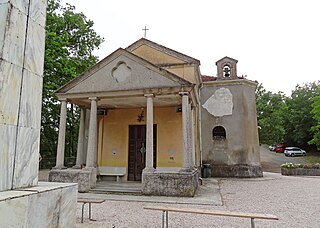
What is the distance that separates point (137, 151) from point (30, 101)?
27.6 ft

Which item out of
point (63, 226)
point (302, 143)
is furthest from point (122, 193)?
point (302, 143)

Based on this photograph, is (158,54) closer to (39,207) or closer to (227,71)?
(227,71)

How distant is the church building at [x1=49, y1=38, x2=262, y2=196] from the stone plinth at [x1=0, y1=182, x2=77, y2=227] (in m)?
5.20

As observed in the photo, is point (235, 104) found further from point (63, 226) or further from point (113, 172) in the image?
point (63, 226)

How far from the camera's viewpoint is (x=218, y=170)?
14.9 m

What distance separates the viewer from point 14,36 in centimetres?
289

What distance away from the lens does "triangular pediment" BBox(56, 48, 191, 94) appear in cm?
908

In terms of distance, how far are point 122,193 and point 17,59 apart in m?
6.65

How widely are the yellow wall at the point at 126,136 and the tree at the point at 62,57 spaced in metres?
5.83

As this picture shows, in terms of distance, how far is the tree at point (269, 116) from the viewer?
81.5 feet

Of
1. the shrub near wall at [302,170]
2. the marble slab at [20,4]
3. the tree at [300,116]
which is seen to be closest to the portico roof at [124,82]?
the marble slab at [20,4]

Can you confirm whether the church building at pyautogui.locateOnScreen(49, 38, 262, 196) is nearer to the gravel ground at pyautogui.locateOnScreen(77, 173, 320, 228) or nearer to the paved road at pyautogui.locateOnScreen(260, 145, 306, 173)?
the gravel ground at pyautogui.locateOnScreen(77, 173, 320, 228)

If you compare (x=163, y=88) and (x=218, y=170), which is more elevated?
(x=163, y=88)

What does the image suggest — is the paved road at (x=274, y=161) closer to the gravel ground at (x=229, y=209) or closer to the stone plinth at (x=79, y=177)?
the gravel ground at (x=229, y=209)
